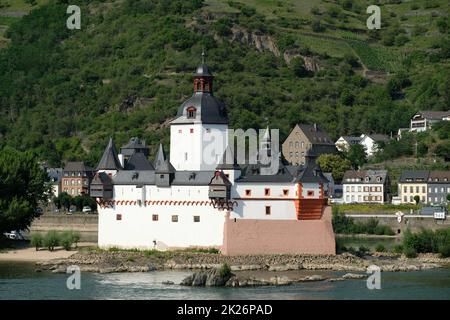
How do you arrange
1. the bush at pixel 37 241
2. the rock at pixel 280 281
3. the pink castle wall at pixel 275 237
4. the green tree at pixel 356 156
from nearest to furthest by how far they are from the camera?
the rock at pixel 280 281 < the pink castle wall at pixel 275 237 < the bush at pixel 37 241 < the green tree at pixel 356 156

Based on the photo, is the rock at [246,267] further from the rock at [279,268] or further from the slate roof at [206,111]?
the slate roof at [206,111]

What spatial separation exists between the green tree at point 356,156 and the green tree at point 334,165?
16.3 feet

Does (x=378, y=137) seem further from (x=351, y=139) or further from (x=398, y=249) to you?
(x=398, y=249)

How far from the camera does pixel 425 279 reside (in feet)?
237

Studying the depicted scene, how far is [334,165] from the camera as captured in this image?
426 feet

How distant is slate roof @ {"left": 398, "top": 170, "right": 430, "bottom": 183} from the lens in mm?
123438

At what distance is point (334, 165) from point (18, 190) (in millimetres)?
44599

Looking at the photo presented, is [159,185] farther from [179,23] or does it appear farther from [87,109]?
[179,23]

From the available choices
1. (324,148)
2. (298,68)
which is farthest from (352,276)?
(298,68)

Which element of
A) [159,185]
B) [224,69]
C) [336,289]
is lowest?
[336,289]

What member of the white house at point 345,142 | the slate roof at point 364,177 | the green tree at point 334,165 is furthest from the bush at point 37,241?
the white house at point 345,142

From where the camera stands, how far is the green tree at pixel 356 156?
445ft

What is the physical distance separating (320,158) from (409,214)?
781 inches
